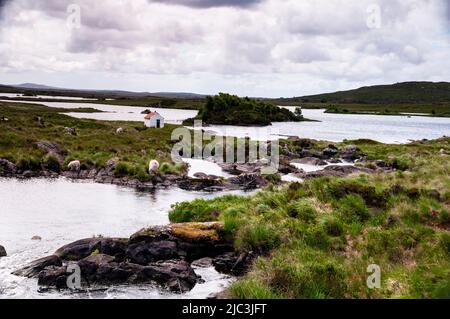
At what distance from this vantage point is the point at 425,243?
752 inches

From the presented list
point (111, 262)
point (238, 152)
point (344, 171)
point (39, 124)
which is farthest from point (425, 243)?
point (39, 124)

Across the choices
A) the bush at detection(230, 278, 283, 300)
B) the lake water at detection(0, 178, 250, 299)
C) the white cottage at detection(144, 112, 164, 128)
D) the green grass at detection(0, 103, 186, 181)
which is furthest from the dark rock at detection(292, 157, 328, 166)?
the bush at detection(230, 278, 283, 300)

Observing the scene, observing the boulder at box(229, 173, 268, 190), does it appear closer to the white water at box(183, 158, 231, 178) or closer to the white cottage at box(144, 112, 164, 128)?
the white water at box(183, 158, 231, 178)

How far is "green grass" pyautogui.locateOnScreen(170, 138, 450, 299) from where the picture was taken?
52.1 feet

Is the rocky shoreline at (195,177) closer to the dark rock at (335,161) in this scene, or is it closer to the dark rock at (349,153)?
the dark rock at (335,161)

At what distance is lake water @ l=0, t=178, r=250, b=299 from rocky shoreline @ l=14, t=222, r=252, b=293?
610 millimetres

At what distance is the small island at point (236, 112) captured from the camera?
14912 cm

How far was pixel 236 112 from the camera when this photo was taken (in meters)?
153

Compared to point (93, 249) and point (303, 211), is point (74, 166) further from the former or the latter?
point (303, 211)

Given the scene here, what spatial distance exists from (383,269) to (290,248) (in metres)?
4.53

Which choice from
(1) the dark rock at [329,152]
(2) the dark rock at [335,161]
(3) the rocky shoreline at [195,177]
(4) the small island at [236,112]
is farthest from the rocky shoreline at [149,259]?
(4) the small island at [236,112]

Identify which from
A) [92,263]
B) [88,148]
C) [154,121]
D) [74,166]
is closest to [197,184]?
[74,166]

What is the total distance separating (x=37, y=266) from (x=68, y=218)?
419 inches
